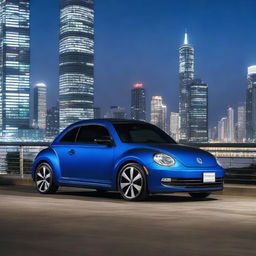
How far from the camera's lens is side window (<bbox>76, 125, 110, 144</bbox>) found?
14.0 metres

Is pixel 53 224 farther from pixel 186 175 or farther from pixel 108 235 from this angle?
pixel 186 175

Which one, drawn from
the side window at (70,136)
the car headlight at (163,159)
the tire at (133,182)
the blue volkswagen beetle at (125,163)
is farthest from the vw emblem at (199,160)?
the side window at (70,136)

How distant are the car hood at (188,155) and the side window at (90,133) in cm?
145

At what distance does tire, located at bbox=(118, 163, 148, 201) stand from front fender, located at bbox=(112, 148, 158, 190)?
3.7 inches

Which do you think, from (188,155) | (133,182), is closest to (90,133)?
(133,182)

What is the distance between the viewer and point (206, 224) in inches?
368

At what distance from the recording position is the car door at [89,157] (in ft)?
44.1

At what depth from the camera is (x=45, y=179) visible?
14742mm

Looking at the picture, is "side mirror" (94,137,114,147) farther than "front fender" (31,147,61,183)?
No

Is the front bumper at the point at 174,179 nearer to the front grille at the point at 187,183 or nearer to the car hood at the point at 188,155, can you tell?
the front grille at the point at 187,183

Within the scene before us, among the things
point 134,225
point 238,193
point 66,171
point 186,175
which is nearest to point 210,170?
point 186,175

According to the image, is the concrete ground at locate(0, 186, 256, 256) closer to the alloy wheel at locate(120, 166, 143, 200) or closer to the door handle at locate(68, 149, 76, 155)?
the alloy wheel at locate(120, 166, 143, 200)

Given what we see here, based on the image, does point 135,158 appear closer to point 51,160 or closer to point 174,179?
point 174,179

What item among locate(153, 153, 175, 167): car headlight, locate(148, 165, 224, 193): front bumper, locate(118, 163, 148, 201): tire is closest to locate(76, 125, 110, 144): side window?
locate(118, 163, 148, 201): tire
